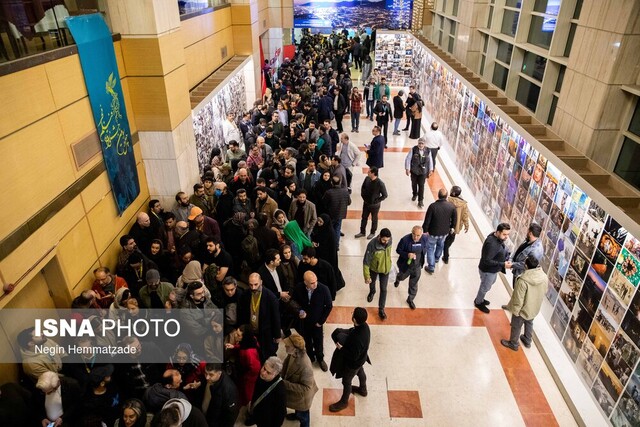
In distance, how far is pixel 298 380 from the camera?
4.48m

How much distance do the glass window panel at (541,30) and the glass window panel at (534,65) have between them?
9.0 inches

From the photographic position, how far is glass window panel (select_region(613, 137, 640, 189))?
4934mm

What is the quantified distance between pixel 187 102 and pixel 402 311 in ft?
17.9

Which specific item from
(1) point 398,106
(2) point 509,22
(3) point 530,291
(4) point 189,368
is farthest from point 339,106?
(4) point 189,368

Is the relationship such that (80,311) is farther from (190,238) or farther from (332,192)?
(332,192)

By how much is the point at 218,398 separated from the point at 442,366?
11.1 ft

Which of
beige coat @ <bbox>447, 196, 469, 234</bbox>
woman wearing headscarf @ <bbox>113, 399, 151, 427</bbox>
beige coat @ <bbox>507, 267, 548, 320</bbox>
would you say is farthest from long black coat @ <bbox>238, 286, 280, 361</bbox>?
beige coat @ <bbox>447, 196, 469, 234</bbox>

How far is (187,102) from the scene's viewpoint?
8.05 m

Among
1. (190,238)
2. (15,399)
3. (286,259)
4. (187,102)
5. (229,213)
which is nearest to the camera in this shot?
(15,399)

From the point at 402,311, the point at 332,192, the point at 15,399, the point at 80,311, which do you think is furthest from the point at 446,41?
the point at 15,399

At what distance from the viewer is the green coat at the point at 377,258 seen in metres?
6.35

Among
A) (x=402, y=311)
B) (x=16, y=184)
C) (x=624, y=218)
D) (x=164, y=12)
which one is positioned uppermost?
(x=164, y=12)

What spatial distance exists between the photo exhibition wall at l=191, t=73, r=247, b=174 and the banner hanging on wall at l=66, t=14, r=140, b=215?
2.32m

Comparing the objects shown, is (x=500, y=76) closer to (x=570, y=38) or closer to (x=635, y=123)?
(x=570, y=38)
